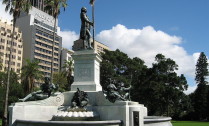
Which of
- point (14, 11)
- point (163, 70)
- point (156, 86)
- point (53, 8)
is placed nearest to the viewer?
point (14, 11)

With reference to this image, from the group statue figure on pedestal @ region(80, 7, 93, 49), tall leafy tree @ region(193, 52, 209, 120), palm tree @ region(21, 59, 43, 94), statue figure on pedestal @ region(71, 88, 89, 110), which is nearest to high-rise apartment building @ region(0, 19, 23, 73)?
palm tree @ region(21, 59, 43, 94)

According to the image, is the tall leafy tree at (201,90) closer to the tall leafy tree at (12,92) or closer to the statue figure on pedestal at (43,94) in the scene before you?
the tall leafy tree at (12,92)

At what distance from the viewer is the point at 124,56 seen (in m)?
56.3

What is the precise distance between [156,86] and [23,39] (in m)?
73.3

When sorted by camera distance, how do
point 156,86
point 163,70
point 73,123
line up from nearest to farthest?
point 73,123 → point 156,86 → point 163,70

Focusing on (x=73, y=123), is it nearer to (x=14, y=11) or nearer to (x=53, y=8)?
(x=14, y=11)

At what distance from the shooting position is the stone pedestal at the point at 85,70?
651 inches

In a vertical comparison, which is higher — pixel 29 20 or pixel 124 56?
pixel 29 20

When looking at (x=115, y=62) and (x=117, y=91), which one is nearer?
(x=117, y=91)

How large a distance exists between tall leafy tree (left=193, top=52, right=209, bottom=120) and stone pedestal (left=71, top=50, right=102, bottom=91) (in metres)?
60.4

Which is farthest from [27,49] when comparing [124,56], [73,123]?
[73,123]

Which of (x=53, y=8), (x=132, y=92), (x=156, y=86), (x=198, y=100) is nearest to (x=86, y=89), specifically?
(x=53, y=8)

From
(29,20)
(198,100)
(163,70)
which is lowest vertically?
(198,100)

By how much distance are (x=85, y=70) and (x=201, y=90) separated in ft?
208
